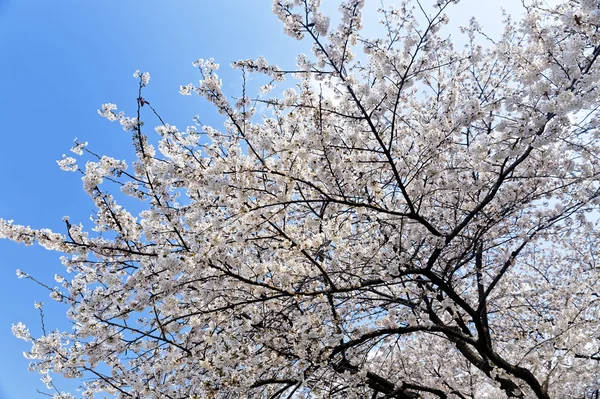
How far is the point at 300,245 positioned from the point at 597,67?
304cm

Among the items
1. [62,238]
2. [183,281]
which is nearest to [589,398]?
[183,281]

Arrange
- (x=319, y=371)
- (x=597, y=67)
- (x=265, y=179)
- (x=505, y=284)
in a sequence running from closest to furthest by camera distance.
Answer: (x=597, y=67) → (x=265, y=179) → (x=319, y=371) → (x=505, y=284)

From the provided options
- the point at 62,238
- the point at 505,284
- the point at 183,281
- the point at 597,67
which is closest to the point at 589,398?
the point at 505,284

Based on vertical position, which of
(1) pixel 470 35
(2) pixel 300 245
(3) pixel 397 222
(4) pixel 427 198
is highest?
(1) pixel 470 35

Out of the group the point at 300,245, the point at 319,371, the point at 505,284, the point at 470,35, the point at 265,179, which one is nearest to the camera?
the point at 300,245

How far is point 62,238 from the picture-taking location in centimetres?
391

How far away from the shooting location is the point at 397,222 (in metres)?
4.80

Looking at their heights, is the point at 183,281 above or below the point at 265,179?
below

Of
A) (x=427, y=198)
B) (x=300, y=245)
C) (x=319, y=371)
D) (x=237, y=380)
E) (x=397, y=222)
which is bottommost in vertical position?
(x=237, y=380)

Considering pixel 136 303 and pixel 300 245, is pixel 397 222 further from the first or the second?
pixel 136 303

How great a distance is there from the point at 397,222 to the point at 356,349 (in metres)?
1.64

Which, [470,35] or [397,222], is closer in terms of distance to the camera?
[397,222]

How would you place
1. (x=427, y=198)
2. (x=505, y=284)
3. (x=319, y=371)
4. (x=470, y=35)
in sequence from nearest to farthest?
(x=319, y=371)
(x=427, y=198)
(x=470, y=35)
(x=505, y=284)

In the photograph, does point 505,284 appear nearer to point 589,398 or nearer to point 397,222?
point 589,398
